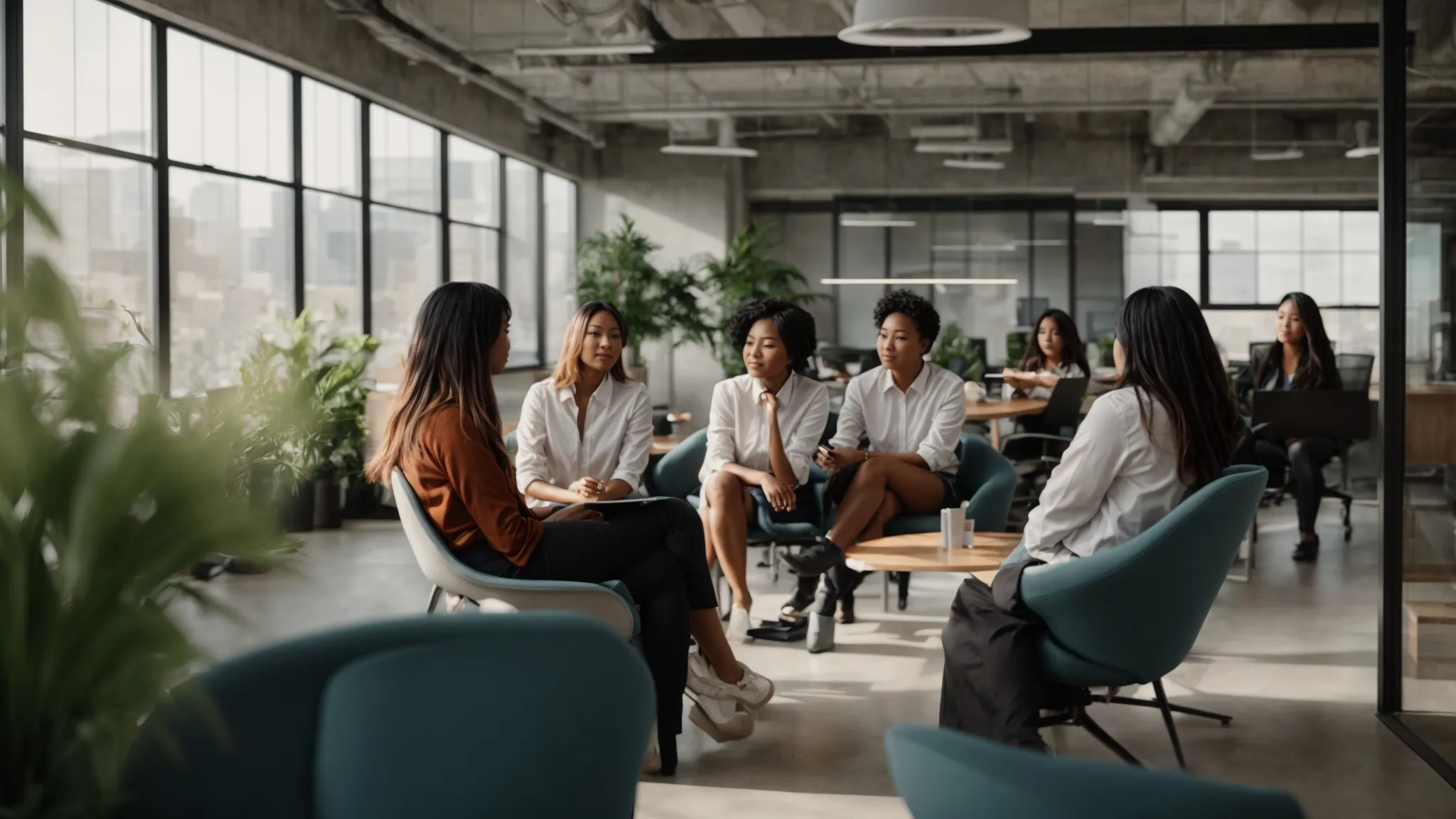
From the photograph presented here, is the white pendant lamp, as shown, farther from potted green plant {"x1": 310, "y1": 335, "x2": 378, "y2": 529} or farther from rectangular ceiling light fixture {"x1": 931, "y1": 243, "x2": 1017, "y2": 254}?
rectangular ceiling light fixture {"x1": 931, "y1": 243, "x2": 1017, "y2": 254}

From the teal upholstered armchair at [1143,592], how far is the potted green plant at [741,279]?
10781mm

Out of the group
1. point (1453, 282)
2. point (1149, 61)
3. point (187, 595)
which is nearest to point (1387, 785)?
point (1453, 282)

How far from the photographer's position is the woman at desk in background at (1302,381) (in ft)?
25.0

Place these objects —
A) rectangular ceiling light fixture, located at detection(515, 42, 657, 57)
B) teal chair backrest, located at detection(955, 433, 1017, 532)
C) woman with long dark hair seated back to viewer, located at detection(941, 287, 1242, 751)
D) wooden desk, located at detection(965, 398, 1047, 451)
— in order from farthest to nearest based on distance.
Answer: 1. rectangular ceiling light fixture, located at detection(515, 42, 657, 57)
2. wooden desk, located at detection(965, 398, 1047, 451)
3. teal chair backrest, located at detection(955, 433, 1017, 532)
4. woman with long dark hair seated back to viewer, located at detection(941, 287, 1242, 751)

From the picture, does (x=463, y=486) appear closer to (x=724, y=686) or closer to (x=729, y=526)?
(x=724, y=686)

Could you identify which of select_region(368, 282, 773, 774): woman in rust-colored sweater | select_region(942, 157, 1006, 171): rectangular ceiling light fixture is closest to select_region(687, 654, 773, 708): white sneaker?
select_region(368, 282, 773, 774): woman in rust-colored sweater

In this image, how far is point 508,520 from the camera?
11.6 feet

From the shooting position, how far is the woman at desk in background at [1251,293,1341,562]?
763 cm

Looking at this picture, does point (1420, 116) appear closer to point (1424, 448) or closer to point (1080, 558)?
point (1424, 448)

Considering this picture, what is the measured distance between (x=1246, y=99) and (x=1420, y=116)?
31.3 ft

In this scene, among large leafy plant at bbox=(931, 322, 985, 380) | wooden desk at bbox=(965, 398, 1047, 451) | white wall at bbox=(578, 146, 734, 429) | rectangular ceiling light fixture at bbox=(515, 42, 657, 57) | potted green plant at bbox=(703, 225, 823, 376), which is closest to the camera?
wooden desk at bbox=(965, 398, 1047, 451)

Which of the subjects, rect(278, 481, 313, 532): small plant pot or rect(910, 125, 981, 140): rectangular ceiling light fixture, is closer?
rect(278, 481, 313, 532): small plant pot

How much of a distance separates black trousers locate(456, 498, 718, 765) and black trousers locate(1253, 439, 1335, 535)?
4823mm

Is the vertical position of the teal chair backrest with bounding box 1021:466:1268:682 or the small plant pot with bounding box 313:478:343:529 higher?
the teal chair backrest with bounding box 1021:466:1268:682
